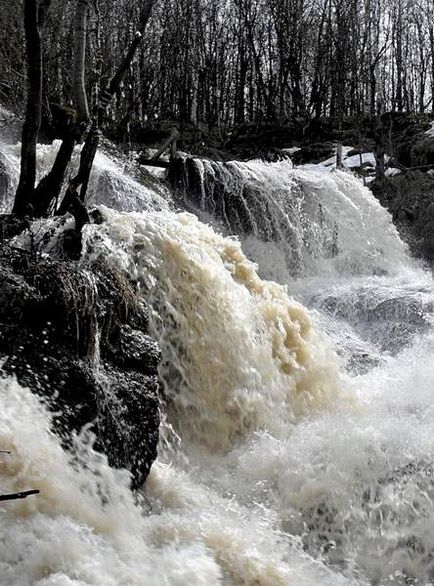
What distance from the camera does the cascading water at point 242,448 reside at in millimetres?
3328

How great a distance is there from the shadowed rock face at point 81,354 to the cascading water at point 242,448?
0.17 meters

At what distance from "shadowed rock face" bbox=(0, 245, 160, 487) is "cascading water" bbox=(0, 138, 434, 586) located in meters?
0.17

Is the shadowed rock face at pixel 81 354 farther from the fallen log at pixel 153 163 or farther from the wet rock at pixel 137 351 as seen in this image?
the fallen log at pixel 153 163

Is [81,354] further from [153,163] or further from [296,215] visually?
[153,163]

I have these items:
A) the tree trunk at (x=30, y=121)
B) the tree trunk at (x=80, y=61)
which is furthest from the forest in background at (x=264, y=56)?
the tree trunk at (x=30, y=121)

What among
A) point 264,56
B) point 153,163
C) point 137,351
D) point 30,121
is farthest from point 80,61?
point 264,56

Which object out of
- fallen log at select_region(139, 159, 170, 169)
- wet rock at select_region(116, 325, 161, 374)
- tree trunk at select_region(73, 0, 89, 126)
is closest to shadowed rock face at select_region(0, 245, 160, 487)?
wet rock at select_region(116, 325, 161, 374)

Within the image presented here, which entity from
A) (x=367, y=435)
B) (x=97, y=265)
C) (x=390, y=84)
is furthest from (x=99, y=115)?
(x=390, y=84)

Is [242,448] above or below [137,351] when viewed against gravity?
below

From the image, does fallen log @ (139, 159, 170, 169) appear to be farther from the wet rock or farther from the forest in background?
the forest in background

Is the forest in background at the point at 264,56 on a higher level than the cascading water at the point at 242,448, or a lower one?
higher

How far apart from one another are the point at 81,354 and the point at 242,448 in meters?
1.65

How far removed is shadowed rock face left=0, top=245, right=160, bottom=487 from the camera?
3977 millimetres

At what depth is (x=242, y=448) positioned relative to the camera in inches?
207
